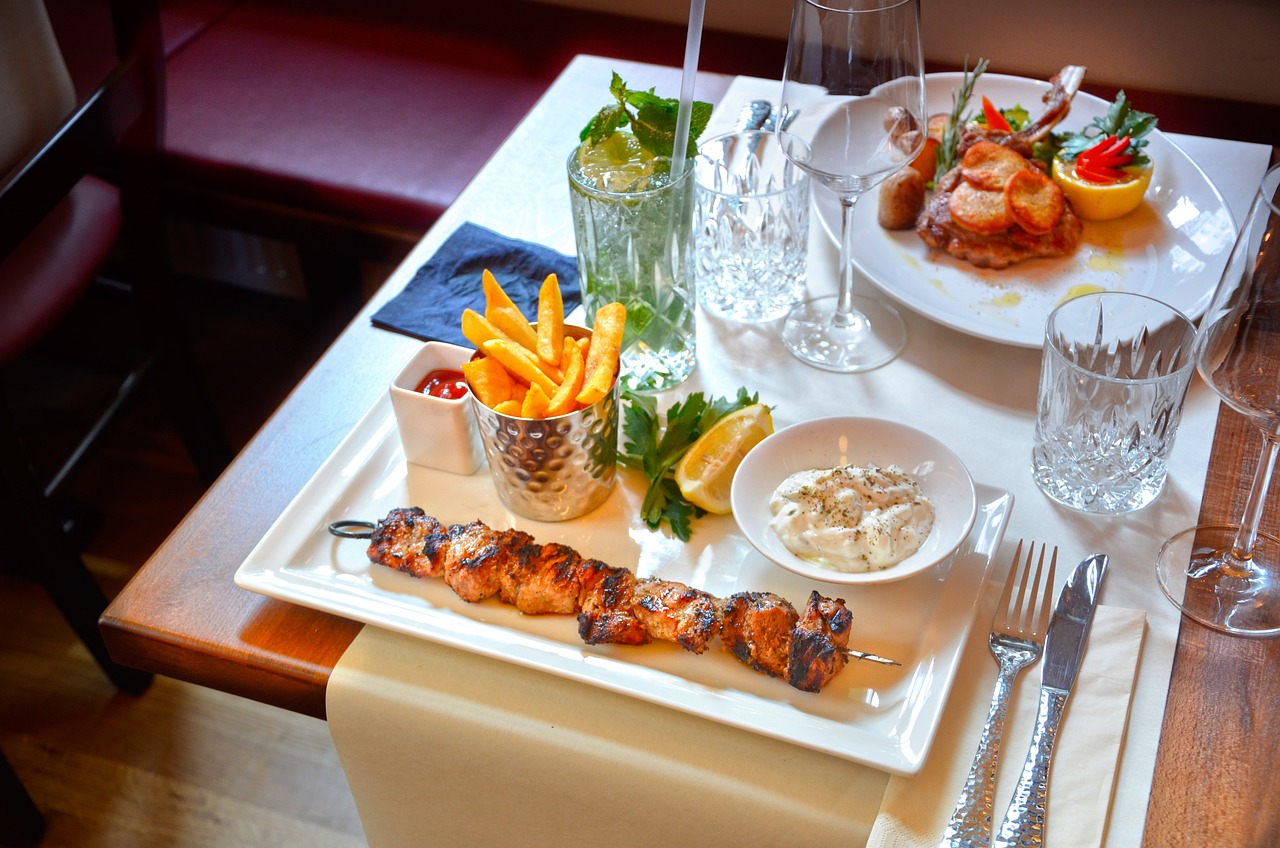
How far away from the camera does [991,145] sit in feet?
5.07

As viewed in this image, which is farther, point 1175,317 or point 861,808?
point 1175,317

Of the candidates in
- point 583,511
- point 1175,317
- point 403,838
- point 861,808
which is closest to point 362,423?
point 583,511

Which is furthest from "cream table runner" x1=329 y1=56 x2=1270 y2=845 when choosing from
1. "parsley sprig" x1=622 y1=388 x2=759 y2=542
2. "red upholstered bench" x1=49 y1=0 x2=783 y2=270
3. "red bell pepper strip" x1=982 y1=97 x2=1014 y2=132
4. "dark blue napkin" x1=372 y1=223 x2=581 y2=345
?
"red upholstered bench" x1=49 y1=0 x2=783 y2=270

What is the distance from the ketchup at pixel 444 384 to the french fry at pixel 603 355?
18 cm

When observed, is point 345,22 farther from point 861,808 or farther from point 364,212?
point 861,808

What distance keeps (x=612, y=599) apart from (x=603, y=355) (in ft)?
0.83

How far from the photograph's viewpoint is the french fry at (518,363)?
3.67ft

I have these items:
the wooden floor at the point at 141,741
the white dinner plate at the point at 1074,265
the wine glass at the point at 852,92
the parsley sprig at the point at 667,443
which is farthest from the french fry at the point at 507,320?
the wooden floor at the point at 141,741

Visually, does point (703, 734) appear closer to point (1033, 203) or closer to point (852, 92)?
point (852, 92)

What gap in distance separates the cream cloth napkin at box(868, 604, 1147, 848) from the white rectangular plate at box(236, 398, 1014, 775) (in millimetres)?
34

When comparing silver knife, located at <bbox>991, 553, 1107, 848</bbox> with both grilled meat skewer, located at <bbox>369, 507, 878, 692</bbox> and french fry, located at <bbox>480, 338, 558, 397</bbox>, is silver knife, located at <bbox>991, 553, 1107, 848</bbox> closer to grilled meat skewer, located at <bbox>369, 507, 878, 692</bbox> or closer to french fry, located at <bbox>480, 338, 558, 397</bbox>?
grilled meat skewer, located at <bbox>369, 507, 878, 692</bbox>

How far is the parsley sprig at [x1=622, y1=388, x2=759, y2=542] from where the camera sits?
1.19m

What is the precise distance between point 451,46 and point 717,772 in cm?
246

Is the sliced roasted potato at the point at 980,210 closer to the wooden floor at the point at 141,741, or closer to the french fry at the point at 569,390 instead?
the french fry at the point at 569,390
